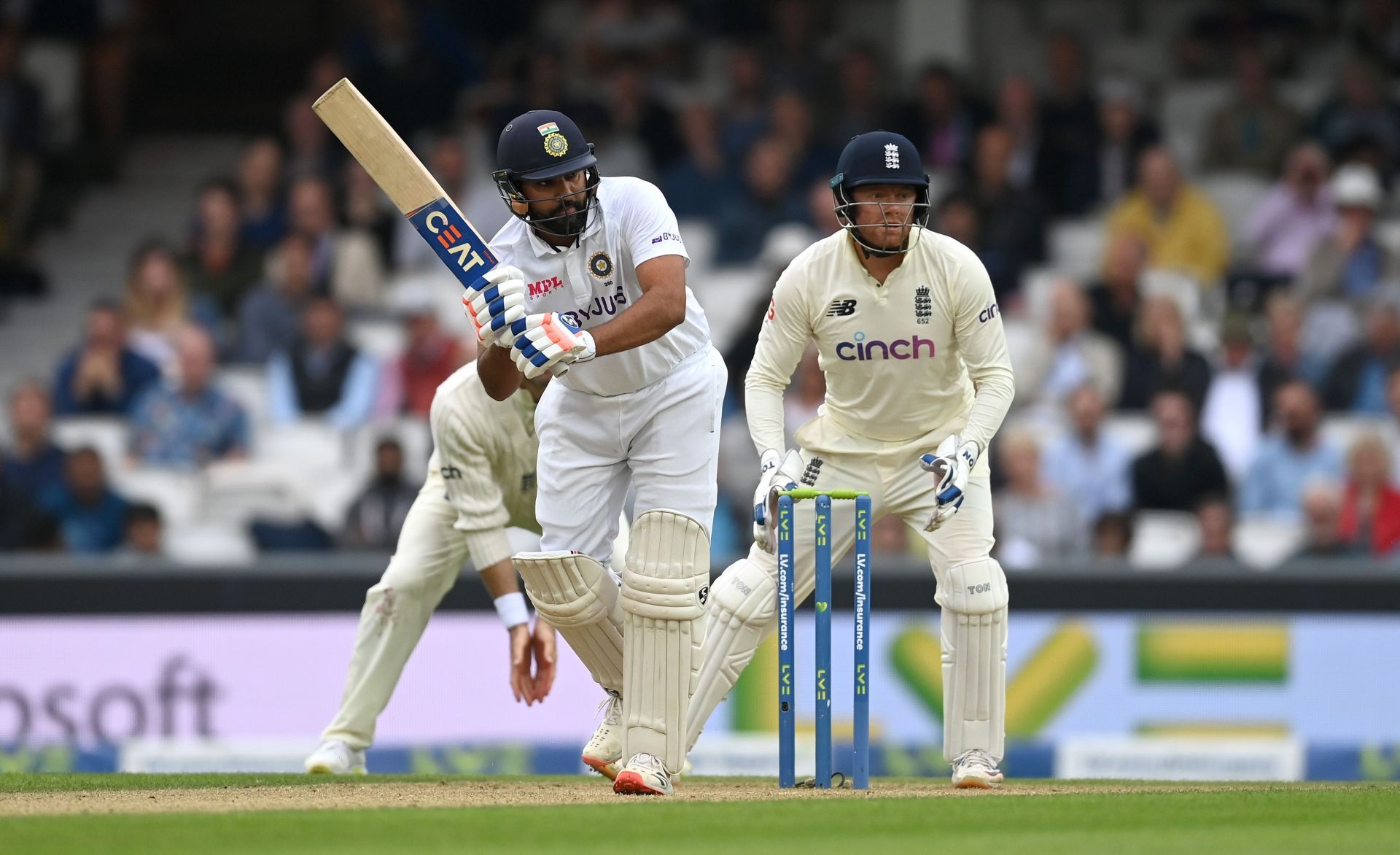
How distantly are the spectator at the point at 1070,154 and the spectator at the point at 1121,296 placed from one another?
1112 mm

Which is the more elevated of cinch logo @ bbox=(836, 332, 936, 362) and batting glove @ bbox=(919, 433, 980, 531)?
cinch logo @ bbox=(836, 332, 936, 362)

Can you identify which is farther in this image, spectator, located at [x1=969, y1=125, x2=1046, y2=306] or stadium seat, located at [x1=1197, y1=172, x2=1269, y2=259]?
stadium seat, located at [x1=1197, y1=172, x2=1269, y2=259]

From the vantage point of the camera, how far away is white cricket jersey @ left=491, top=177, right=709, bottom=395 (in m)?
5.81

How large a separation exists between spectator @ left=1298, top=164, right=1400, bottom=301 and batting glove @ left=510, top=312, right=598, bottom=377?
675 centimetres

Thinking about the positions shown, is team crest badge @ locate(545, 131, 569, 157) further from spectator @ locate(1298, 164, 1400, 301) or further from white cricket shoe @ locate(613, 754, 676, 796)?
spectator @ locate(1298, 164, 1400, 301)

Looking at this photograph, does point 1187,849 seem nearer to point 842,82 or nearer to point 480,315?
point 480,315

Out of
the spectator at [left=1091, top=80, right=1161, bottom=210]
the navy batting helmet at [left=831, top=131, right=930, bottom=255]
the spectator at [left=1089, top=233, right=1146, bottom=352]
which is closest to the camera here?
the navy batting helmet at [left=831, top=131, right=930, bottom=255]

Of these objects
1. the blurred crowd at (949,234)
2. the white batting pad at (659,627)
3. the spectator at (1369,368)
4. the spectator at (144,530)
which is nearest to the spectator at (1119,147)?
the blurred crowd at (949,234)

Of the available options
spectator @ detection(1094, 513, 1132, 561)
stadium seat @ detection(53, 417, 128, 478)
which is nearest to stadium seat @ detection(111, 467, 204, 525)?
stadium seat @ detection(53, 417, 128, 478)

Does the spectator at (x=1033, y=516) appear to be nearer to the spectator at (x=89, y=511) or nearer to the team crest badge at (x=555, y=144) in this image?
the spectator at (x=89, y=511)

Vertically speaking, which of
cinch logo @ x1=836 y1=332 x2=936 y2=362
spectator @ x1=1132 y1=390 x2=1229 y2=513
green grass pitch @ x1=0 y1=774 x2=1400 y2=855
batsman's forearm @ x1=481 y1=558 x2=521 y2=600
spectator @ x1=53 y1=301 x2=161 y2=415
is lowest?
green grass pitch @ x1=0 y1=774 x2=1400 y2=855

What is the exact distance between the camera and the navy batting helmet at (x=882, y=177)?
6152 mm

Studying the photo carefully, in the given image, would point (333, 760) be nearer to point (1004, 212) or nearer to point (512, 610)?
point (512, 610)

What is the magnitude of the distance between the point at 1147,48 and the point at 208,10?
23.0 feet
